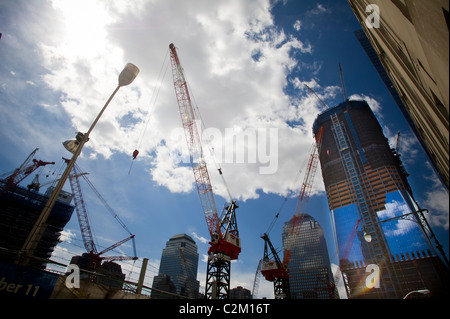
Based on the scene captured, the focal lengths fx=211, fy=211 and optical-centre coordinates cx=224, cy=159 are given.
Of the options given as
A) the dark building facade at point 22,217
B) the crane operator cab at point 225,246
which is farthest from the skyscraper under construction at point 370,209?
the dark building facade at point 22,217

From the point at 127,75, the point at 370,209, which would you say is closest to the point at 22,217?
the point at 127,75

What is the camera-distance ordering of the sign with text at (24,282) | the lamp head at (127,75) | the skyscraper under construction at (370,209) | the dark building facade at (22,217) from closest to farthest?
the sign with text at (24,282) → the lamp head at (127,75) → the skyscraper under construction at (370,209) → the dark building facade at (22,217)

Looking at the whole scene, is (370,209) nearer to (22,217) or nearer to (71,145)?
(71,145)

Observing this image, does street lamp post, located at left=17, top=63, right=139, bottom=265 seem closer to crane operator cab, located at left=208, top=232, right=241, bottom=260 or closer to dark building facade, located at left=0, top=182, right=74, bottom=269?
crane operator cab, located at left=208, top=232, right=241, bottom=260

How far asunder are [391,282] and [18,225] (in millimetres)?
164106

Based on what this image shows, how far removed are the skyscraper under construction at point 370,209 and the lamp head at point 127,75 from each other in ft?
313

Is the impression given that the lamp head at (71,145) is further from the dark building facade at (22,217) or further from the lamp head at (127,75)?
the dark building facade at (22,217)

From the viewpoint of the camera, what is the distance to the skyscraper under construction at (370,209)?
86.6 metres

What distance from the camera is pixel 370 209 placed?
112 metres

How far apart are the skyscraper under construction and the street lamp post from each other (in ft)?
314

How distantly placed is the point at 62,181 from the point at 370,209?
445ft
